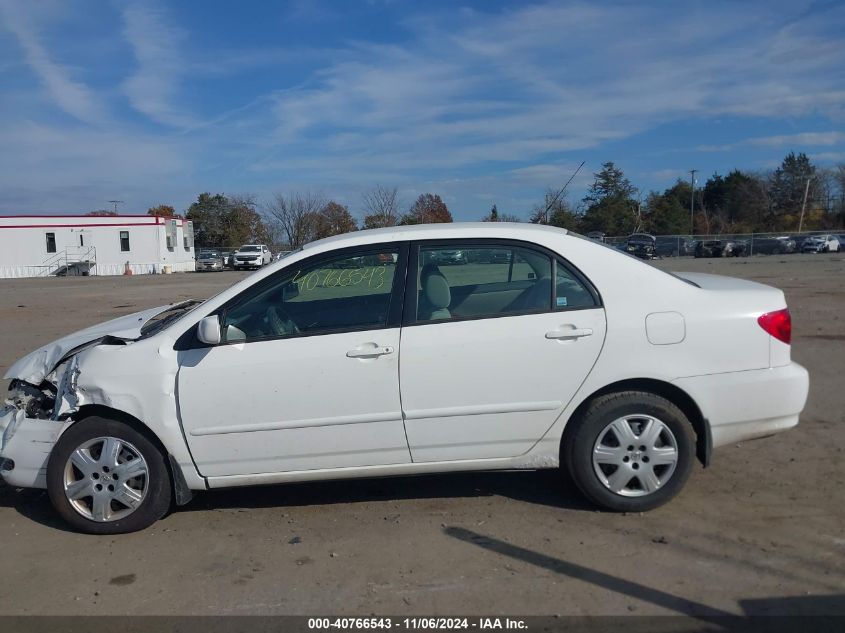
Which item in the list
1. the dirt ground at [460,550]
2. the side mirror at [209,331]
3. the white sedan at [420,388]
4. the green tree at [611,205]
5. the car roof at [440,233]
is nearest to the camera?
the dirt ground at [460,550]

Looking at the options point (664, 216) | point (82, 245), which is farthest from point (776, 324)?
point (664, 216)

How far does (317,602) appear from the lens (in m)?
3.49

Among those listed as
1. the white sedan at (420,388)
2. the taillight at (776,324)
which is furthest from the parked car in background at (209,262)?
the taillight at (776,324)

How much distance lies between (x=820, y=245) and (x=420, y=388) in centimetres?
5409

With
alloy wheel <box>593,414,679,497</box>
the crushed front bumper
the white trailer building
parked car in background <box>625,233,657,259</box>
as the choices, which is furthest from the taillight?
the white trailer building

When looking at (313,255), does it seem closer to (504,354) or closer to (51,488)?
(504,354)

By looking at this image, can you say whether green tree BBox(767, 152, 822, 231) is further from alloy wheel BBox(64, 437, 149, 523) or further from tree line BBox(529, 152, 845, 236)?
alloy wheel BBox(64, 437, 149, 523)

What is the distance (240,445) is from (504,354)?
5.25ft

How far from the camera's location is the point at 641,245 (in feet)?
154

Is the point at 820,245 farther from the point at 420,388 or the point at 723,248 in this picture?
the point at 420,388

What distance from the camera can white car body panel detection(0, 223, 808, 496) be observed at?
4172 mm

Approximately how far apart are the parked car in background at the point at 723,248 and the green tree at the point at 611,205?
8856 mm

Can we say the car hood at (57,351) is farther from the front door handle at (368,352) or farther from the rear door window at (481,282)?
the rear door window at (481,282)

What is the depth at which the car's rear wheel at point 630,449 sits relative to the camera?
4.23 meters
